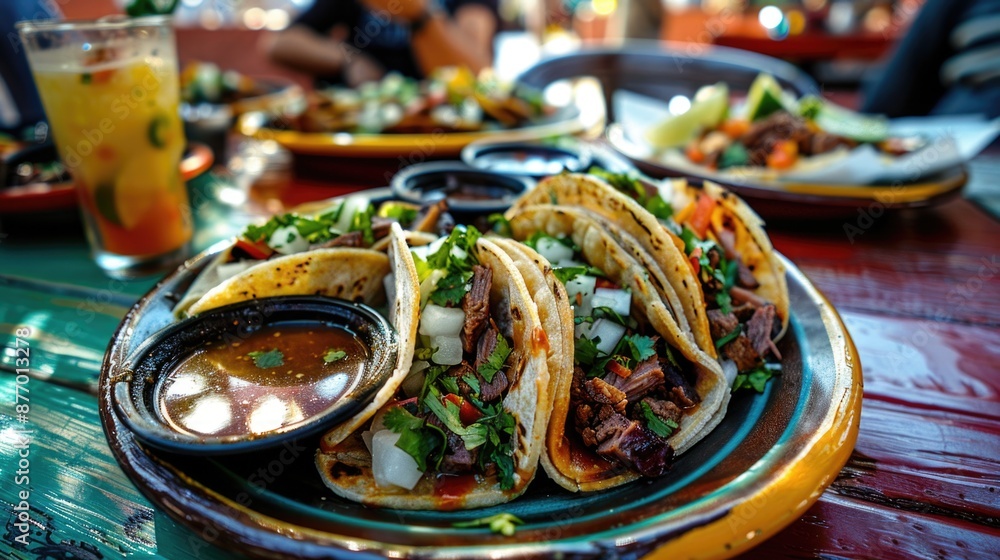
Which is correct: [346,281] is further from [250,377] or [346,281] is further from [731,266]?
[731,266]

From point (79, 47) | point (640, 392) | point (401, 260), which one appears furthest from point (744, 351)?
point (79, 47)

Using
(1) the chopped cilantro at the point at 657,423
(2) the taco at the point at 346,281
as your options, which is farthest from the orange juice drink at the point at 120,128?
(1) the chopped cilantro at the point at 657,423

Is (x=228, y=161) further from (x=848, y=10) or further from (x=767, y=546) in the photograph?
(x=848, y=10)

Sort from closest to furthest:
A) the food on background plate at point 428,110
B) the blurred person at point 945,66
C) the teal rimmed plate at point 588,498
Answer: the teal rimmed plate at point 588,498 < the food on background plate at point 428,110 < the blurred person at point 945,66

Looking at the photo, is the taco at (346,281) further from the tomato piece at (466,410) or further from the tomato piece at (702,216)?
the tomato piece at (702,216)

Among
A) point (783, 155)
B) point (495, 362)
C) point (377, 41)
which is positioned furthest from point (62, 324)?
point (377, 41)
